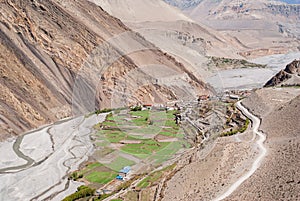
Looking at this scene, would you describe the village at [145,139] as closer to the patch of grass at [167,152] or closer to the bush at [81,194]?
the patch of grass at [167,152]

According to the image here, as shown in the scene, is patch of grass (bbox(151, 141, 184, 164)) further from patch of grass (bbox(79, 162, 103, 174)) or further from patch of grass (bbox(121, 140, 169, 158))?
patch of grass (bbox(79, 162, 103, 174))

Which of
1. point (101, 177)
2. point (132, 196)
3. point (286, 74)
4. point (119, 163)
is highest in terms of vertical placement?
point (132, 196)

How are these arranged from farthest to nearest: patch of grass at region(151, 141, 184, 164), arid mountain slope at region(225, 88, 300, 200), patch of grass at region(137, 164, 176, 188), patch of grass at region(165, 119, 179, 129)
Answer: patch of grass at region(165, 119, 179, 129)
patch of grass at region(151, 141, 184, 164)
patch of grass at region(137, 164, 176, 188)
arid mountain slope at region(225, 88, 300, 200)

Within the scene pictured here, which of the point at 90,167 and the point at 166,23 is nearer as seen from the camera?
the point at 90,167

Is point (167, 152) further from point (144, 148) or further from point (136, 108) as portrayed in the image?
point (136, 108)

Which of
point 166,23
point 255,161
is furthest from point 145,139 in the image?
point 166,23

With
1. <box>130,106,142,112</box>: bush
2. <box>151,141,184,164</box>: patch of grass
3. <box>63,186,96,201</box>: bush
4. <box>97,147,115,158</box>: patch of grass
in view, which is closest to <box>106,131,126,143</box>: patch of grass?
<box>97,147,115,158</box>: patch of grass
